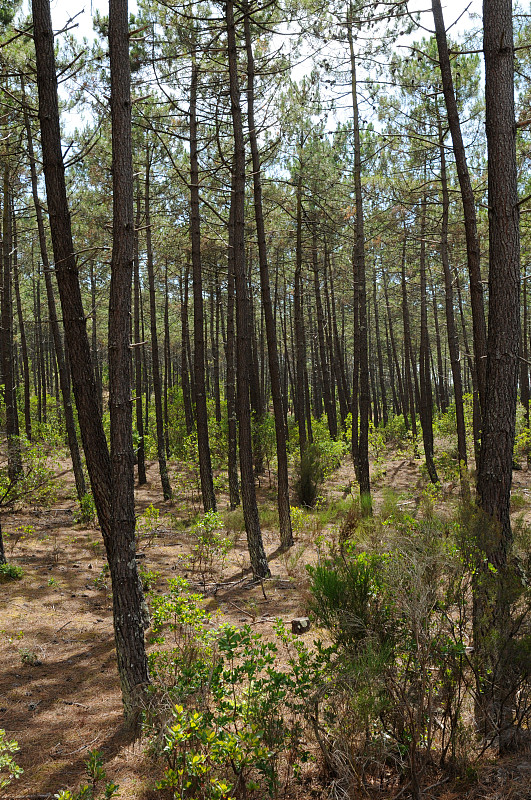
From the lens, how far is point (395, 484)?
15180 millimetres

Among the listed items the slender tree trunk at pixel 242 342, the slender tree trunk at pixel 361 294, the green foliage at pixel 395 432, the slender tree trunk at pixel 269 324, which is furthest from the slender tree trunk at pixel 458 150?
the green foliage at pixel 395 432

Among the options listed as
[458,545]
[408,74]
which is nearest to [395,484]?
[408,74]

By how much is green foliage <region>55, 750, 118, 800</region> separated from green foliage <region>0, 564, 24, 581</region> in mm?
3907

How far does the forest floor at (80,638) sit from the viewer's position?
3.45m

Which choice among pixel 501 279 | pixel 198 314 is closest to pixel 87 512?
pixel 198 314

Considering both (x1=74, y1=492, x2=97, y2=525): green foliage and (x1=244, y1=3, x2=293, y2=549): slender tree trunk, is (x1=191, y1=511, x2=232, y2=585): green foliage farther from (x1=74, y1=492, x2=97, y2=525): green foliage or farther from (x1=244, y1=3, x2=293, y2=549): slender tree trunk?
(x1=74, y1=492, x2=97, y2=525): green foliage

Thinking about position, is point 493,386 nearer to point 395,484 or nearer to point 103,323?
point 395,484

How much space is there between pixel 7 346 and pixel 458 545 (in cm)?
1037

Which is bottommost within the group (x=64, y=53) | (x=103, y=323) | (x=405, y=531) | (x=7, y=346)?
(x=405, y=531)

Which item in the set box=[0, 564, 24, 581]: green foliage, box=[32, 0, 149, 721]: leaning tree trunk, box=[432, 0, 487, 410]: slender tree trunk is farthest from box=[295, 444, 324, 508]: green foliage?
box=[32, 0, 149, 721]: leaning tree trunk

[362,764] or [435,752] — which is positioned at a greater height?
[362,764]

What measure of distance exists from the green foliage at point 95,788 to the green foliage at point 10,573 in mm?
3907

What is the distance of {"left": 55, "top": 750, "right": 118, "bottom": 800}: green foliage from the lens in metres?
2.66

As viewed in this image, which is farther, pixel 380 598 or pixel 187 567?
pixel 187 567
